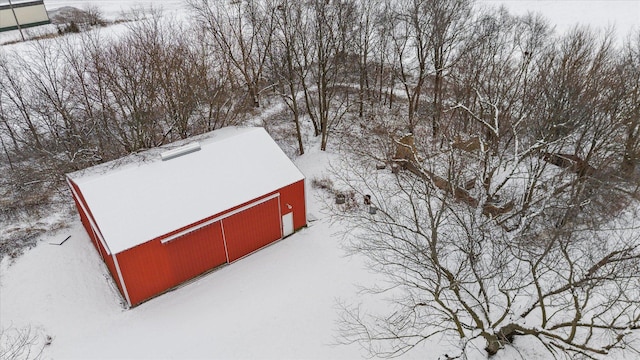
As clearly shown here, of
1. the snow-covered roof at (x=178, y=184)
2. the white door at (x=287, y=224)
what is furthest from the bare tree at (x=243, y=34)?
the white door at (x=287, y=224)

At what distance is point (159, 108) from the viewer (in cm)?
2633

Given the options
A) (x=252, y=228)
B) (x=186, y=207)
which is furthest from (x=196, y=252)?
(x=252, y=228)

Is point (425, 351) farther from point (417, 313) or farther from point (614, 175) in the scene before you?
point (614, 175)

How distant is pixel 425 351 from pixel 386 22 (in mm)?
23604

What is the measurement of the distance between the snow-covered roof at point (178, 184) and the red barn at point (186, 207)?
4cm

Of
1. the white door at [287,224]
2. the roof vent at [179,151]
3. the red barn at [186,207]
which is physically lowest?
the white door at [287,224]

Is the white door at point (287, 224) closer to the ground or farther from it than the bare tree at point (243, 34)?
closer to the ground

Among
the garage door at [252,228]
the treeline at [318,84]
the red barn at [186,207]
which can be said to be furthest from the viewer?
the treeline at [318,84]

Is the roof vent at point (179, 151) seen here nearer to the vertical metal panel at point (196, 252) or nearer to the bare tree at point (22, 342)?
the vertical metal panel at point (196, 252)

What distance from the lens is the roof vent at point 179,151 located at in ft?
59.4

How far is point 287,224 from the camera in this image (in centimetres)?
2014

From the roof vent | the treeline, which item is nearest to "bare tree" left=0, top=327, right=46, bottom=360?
the roof vent

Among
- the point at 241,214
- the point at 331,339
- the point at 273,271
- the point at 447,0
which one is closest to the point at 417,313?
the point at 331,339

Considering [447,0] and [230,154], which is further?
[447,0]
